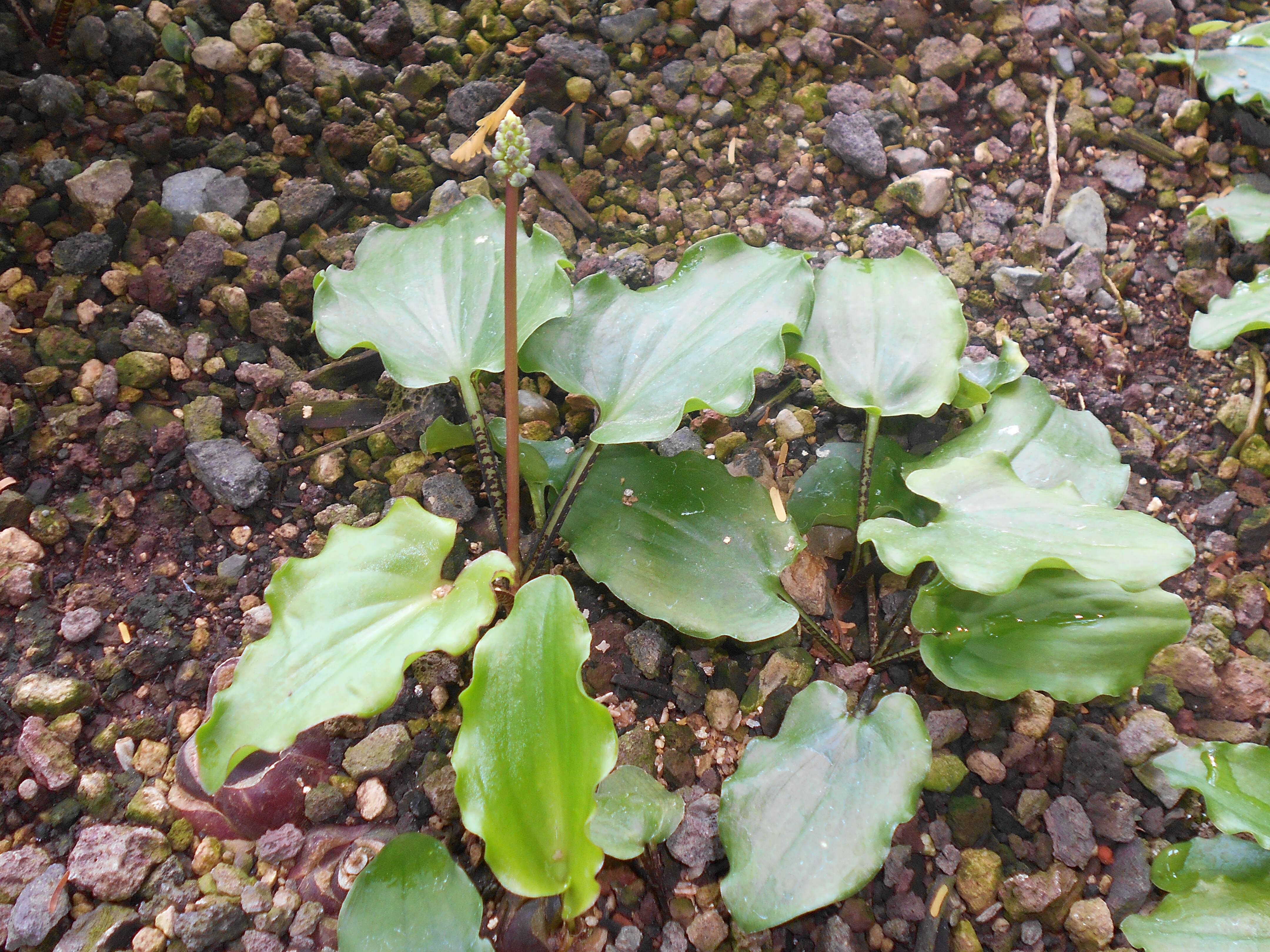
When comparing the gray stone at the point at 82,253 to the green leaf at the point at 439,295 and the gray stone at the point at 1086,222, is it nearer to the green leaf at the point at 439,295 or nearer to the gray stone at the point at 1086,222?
the green leaf at the point at 439,295

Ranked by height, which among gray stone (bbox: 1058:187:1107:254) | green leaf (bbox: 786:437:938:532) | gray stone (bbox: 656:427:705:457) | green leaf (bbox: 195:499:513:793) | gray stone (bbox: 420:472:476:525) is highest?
gray stone (bbox: 1058:187:1107:254)

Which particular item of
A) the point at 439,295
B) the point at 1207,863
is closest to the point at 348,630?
the point at 439,295

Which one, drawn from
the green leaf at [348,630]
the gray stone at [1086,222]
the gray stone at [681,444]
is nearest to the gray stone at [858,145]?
the gray stone at [1086,222]

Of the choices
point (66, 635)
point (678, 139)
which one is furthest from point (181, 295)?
point (678, 139)

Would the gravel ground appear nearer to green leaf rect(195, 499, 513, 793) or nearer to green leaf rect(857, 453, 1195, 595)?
green leaf rect(195, 499, 513, 793)

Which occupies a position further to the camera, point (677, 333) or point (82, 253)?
point (82, 253)

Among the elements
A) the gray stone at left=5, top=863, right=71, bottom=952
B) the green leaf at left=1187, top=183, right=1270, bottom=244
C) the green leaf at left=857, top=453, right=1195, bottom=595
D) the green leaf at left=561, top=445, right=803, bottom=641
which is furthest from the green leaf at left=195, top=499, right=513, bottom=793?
the green leaf at left=1187, top=183, right=1270, bottom=244

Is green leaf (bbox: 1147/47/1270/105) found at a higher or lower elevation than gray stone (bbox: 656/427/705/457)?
higher

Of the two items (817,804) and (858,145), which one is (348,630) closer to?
(817,804)

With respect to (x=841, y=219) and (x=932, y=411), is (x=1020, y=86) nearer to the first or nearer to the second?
(x=841, y=219)
